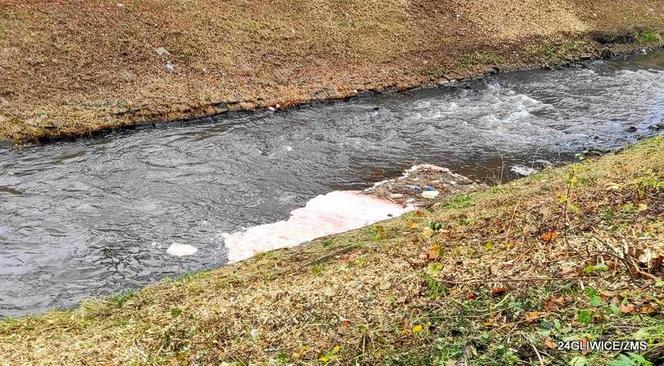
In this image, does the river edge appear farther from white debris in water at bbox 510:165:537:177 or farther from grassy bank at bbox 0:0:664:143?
white debris in water at bbox 510:165:537:177

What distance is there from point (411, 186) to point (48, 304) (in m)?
7.14

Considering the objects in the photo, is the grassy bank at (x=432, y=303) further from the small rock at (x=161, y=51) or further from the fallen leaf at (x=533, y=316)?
the small rock at (x=161, y=51)

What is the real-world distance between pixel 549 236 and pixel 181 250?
6.60 meters

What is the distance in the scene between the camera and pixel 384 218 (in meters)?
10.4

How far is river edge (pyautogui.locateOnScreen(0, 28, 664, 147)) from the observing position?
47.2 ft

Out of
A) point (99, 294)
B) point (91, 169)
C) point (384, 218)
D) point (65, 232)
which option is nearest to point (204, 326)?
point (99, 294)

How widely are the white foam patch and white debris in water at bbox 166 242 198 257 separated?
1.97 feet

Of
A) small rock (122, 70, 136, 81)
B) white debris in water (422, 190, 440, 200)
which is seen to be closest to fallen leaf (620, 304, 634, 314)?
white debris in water (422, 190, 440, 200)

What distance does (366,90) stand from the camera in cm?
1914

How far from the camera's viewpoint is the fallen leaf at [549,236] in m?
4.86

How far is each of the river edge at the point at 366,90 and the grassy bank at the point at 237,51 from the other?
1.9 inches

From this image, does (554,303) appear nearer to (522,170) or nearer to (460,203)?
(460,203)

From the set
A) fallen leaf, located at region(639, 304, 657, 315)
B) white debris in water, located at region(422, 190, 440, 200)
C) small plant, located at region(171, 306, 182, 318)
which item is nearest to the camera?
fallen leaf, located at region(639, 304, 657, 315)

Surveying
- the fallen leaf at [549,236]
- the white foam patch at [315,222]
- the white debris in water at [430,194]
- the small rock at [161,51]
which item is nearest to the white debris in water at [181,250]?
the white foam patch at [315,222]
